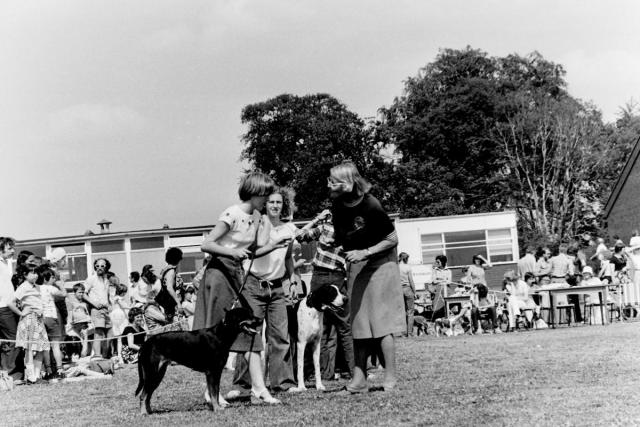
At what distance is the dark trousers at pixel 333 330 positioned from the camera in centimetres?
920

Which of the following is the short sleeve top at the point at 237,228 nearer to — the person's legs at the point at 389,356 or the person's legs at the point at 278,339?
the person's legs at the point at 278,339

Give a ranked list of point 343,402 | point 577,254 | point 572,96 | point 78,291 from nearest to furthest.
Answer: point 343,402, point 78,291, point 577,254, point 572,96

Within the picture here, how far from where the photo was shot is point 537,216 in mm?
56594

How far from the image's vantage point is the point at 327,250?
9164 millimetres

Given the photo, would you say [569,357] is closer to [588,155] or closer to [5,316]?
[5,316]

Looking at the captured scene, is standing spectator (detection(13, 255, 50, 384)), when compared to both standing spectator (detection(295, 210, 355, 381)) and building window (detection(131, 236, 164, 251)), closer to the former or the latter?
standing spectator (detection(295, 210, 355, 381))

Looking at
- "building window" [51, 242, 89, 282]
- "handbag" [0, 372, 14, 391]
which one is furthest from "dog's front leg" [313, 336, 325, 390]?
"building window" [51, 242, 89, 282]

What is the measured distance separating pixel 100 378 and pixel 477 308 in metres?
9.82

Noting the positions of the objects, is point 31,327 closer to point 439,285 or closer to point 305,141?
point 439,285

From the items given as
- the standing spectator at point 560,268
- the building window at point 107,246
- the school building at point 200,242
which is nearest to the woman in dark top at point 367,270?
the standing spectator at point 560,268

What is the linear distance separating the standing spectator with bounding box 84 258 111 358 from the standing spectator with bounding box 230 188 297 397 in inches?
287

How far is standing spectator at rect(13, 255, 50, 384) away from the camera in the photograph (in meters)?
12.2

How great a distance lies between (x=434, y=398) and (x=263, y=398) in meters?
1.46

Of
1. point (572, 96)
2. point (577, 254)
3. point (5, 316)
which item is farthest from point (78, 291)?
point (572, 96)
